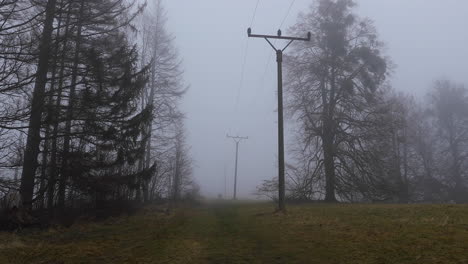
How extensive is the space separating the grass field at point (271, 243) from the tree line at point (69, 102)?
3218 mm

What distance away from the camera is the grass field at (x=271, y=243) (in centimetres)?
693

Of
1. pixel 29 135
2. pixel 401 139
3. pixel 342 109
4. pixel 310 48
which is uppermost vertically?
pixel 310 48

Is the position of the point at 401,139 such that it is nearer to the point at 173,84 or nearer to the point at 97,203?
the point at 173,84

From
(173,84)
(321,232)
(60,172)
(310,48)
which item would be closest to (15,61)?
(60,172)

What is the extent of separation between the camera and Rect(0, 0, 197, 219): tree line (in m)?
12.9

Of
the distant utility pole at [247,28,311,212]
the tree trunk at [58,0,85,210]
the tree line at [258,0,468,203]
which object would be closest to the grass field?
the tree trunk at [58,0,85,210]

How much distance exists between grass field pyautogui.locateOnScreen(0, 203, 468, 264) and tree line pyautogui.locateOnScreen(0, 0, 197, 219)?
127 inches

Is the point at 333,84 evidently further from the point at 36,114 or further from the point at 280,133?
the point at 36,114

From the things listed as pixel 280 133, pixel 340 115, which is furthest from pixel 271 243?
pixel 340 115

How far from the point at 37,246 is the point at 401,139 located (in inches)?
867

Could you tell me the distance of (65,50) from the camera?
1393cm

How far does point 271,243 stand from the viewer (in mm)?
8805

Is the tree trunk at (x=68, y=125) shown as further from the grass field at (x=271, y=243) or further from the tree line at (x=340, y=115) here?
the tree line at (x=340, y=115)

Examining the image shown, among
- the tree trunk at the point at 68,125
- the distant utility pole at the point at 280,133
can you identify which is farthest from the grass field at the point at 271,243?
the distant utility pole at the point at 280,133
